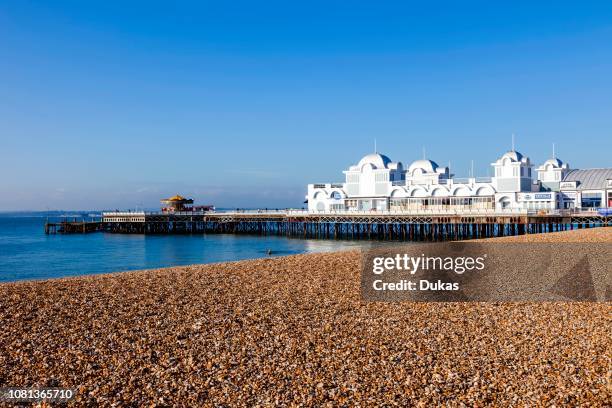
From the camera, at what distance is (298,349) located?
24.7 ft

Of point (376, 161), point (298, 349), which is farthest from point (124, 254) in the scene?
point (298, 349)

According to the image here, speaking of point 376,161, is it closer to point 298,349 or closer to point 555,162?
point 555,162

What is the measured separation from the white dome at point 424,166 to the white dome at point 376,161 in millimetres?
2622

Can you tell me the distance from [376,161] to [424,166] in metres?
5.11

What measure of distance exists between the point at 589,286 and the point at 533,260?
446 centimetres

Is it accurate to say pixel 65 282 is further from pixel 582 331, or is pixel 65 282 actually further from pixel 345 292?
pixel 582 331

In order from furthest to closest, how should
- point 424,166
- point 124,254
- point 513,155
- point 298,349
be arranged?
point 424,166
point 513,155
point 124,254
point 298,349

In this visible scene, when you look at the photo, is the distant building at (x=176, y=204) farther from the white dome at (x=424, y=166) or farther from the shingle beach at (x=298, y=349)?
the shingle beach at (x=298, y=349)

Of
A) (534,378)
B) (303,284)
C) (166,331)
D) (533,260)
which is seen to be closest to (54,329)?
(166,331)

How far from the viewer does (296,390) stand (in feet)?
19.8

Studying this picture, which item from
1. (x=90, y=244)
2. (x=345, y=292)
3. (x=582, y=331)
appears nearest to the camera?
(x=582, y=331)

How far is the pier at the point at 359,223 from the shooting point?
45.1m

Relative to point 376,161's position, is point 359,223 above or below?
below

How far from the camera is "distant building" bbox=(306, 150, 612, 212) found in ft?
160
